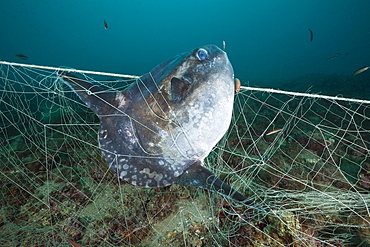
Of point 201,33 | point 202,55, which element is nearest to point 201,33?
point 201,33

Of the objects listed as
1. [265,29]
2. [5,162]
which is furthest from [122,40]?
[5,162]

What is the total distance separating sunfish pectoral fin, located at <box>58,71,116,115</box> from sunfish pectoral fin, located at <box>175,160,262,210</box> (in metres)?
1.35

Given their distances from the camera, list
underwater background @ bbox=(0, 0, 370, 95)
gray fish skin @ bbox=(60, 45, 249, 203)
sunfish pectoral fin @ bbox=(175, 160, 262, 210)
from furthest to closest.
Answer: underwater background @ bbox=(0, 0, 370, 95), gray fish skin @ bbox=(60, 45, 249, 203), sunfish pectoral fin @ bbox=(175, 160, 262, 210)

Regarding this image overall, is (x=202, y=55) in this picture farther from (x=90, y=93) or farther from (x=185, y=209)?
(x=185, y=209)

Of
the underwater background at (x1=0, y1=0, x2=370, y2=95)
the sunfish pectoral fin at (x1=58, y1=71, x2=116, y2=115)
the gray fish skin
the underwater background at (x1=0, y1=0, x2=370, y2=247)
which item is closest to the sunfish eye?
the gray fish skin

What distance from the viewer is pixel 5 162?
402 cm

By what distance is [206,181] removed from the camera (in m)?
1.83

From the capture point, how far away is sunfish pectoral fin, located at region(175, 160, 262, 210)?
5.54ft

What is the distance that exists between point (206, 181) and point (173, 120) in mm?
814

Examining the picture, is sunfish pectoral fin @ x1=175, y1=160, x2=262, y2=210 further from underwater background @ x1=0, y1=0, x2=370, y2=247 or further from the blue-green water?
the blue-green water

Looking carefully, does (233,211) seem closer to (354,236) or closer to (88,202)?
(354,236)

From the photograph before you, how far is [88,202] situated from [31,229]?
74 centimetres

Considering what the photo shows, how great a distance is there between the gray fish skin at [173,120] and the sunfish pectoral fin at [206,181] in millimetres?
12

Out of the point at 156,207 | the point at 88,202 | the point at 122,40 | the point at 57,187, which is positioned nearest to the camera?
the point at 156,207
